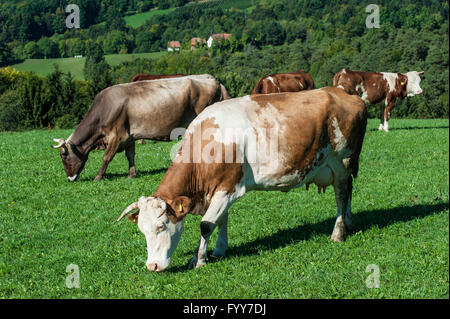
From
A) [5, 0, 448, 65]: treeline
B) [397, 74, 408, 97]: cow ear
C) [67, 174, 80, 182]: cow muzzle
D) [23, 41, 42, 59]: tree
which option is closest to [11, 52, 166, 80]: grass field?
[23, 41, 42, 59]: tree

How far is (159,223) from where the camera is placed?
6473 mm

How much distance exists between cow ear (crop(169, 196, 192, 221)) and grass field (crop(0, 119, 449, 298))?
0.81 m

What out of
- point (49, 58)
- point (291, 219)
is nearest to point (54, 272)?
point (291, 219)

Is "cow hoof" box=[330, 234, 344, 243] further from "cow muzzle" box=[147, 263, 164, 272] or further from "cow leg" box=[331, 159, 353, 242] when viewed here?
"cow muzzle" box=[147, 263, 164, 272]

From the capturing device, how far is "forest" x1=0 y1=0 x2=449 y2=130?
78419 millimetres

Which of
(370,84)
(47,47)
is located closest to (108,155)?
(370,84)

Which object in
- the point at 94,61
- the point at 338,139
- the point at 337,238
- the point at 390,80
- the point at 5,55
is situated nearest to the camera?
the point at 338,139

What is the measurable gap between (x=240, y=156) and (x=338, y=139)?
169cm

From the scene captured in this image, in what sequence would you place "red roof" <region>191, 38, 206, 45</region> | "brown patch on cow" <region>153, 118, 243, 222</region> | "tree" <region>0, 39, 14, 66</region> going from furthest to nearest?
"red roof" <region>191, 38, 206, 45</region> → "tree" <region>0, 39, 14, 66</region> → "brown patch on cow" <region>153, 118, 243, 222</region>

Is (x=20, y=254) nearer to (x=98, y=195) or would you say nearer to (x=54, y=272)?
(x=54, y=272)

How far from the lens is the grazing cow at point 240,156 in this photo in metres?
6.73

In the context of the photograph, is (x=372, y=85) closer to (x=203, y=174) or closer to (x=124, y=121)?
(x=124, y=121)

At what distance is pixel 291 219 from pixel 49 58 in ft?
397
